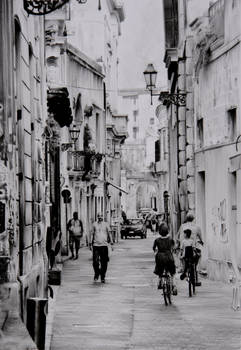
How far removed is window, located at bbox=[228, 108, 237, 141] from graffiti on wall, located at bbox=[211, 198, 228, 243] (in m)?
1.61

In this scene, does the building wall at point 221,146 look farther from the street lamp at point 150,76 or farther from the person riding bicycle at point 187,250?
the street lamp at point 150,76

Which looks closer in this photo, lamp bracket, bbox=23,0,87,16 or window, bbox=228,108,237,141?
lamp bracket, bbox=23,0,87,16

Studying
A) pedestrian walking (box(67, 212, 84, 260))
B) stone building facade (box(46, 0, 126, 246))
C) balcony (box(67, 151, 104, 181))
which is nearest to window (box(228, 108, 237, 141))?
stone building facade (box(46, 0, 126, 246))

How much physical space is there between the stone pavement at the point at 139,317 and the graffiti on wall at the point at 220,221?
46.7 inches

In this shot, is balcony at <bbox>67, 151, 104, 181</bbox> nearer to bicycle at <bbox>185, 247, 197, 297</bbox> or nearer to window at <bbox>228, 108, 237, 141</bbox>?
window at <bbox>228, 108, 237, 141</bbox>

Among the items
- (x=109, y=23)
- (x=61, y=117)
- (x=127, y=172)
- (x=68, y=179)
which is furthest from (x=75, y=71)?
(x=127, y=172)

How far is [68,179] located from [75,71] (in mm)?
5728

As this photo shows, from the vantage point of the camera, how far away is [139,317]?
16594 millimetres

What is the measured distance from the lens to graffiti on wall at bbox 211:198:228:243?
23.4 meters

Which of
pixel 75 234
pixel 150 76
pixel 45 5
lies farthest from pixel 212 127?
pixel 45 5

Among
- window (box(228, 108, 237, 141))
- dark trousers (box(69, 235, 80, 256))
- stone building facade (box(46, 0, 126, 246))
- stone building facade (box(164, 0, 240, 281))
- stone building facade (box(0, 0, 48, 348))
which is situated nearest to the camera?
stone building facade (box(0, 0, 48, 348))

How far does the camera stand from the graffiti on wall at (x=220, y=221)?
23.4 meters

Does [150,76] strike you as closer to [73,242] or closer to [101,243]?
[101,243]

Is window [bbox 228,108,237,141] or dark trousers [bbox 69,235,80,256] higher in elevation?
window [bbox 228,108,237,141]
